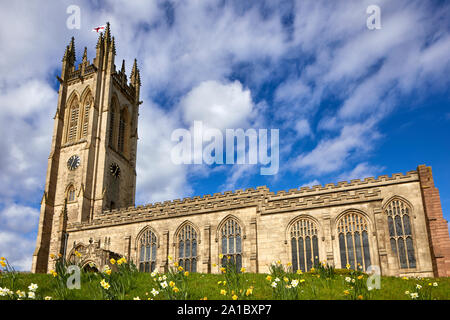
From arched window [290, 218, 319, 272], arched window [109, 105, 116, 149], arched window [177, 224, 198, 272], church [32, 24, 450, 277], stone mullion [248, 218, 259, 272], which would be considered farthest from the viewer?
arched window [109, 105, 116, 149]

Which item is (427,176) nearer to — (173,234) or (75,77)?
(173,234)

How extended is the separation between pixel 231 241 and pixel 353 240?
8.03 metres

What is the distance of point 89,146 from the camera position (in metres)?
40.3

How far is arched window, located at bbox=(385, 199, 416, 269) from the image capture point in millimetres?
24297

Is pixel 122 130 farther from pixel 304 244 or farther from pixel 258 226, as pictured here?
pixel 304 244

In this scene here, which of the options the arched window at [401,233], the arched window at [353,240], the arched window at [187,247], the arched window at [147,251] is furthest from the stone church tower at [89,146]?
the arched window at [401,233]

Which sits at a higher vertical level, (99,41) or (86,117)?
(99,41)

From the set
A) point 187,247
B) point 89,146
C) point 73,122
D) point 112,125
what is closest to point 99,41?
point 73,122

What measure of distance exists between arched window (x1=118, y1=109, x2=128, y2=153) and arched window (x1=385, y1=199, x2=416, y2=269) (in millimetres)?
31101

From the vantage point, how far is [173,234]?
92.9ft

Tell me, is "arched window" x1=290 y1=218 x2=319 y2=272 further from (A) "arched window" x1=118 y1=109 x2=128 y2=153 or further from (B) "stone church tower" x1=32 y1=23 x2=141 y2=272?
(A) "arched window" x1=118 y1=109 x2=128 y2=153

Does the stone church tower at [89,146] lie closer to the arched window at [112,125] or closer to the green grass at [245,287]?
the arched window at [112,125]

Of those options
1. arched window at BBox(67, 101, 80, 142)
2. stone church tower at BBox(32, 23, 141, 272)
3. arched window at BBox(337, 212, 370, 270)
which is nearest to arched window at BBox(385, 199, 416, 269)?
arched window at BBox(337, 212, 370, 270)
